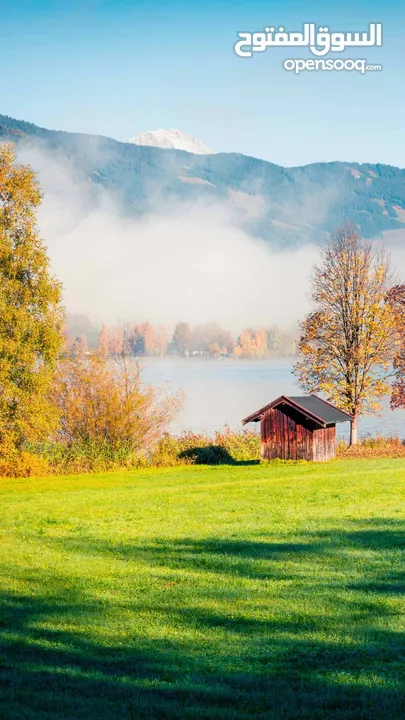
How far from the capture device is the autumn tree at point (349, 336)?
4094 centimetres

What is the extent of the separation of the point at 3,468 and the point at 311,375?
17.6 metres

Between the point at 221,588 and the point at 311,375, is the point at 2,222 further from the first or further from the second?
the point at 221,588

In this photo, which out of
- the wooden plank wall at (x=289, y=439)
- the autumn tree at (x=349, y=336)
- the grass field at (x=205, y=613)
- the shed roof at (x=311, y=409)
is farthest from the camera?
the autumn tree at (x=349, y=336)

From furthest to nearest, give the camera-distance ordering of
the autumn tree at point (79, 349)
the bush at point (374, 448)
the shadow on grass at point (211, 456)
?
the autumn tree at point (79, 349)
the bush at point (374, 448)
the shadow on grass at point (211, 456)

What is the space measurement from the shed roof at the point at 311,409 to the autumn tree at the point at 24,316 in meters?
9.36

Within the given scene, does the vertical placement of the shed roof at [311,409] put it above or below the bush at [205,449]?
above

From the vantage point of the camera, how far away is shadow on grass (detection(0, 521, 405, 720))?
6.47 meters

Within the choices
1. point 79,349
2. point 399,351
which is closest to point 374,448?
point 399,351

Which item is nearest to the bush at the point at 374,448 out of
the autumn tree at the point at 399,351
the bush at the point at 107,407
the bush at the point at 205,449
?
the autumn tree at the point at 399,351

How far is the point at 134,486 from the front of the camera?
86.3 feet

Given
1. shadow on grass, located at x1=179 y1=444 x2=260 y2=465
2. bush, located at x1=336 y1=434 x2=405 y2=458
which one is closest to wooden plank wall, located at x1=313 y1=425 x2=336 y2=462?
bush, located at x1=336 y1=434 x2=405 y2=458

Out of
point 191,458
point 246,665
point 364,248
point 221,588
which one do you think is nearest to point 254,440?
point 191,458

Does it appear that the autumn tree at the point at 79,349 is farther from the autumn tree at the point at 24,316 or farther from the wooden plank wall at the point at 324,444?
the wooden plank wall at the point at 324,444

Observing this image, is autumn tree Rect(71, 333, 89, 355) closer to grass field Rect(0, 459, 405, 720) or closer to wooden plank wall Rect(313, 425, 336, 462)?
wooden plank wall Rect(313, 425, 336, 462)
